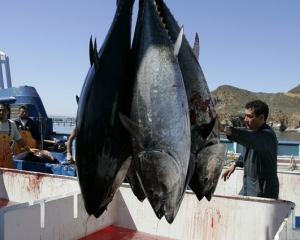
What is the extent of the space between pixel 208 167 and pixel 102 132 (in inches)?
20.2

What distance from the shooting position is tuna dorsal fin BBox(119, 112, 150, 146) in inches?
53.5

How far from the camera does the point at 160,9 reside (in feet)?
5.84

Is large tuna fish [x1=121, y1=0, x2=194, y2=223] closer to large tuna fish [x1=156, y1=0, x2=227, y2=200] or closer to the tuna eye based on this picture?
the tuna eye

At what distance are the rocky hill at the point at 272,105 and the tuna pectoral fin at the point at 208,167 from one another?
84.3 meters

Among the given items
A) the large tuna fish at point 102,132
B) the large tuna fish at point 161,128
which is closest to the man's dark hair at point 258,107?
the large tuna fish at point 161,128

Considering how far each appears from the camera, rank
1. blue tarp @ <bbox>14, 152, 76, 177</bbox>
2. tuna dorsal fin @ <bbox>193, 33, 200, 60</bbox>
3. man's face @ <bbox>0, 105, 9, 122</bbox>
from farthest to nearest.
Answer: man's face @ <bbox>0, 105, 9, 122</bbox>, blue tarp @ <bbox>14, 152, 76, 177</bbox>, tuna dorsal fin @ <bbox>193, 33, 200, 60</bbox>

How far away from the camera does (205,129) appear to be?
155cm

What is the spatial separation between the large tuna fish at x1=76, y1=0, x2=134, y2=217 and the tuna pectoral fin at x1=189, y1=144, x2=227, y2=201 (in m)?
0.34

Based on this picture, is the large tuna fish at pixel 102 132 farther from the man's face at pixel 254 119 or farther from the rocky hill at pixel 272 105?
the rocky hill at pixel 272 105

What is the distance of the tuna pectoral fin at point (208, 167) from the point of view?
1.56 meters

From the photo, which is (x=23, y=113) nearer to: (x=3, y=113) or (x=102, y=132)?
(x=3, y=113)

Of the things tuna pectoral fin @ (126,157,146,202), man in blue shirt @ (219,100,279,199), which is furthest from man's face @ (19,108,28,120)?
tuna pectoral fin @ (126,157,146,202)

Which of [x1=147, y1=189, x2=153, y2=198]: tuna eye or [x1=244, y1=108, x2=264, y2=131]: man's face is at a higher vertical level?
[x1=244, y1=108, x2=264, y2=131]: man's face

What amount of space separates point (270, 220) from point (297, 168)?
429 cm
